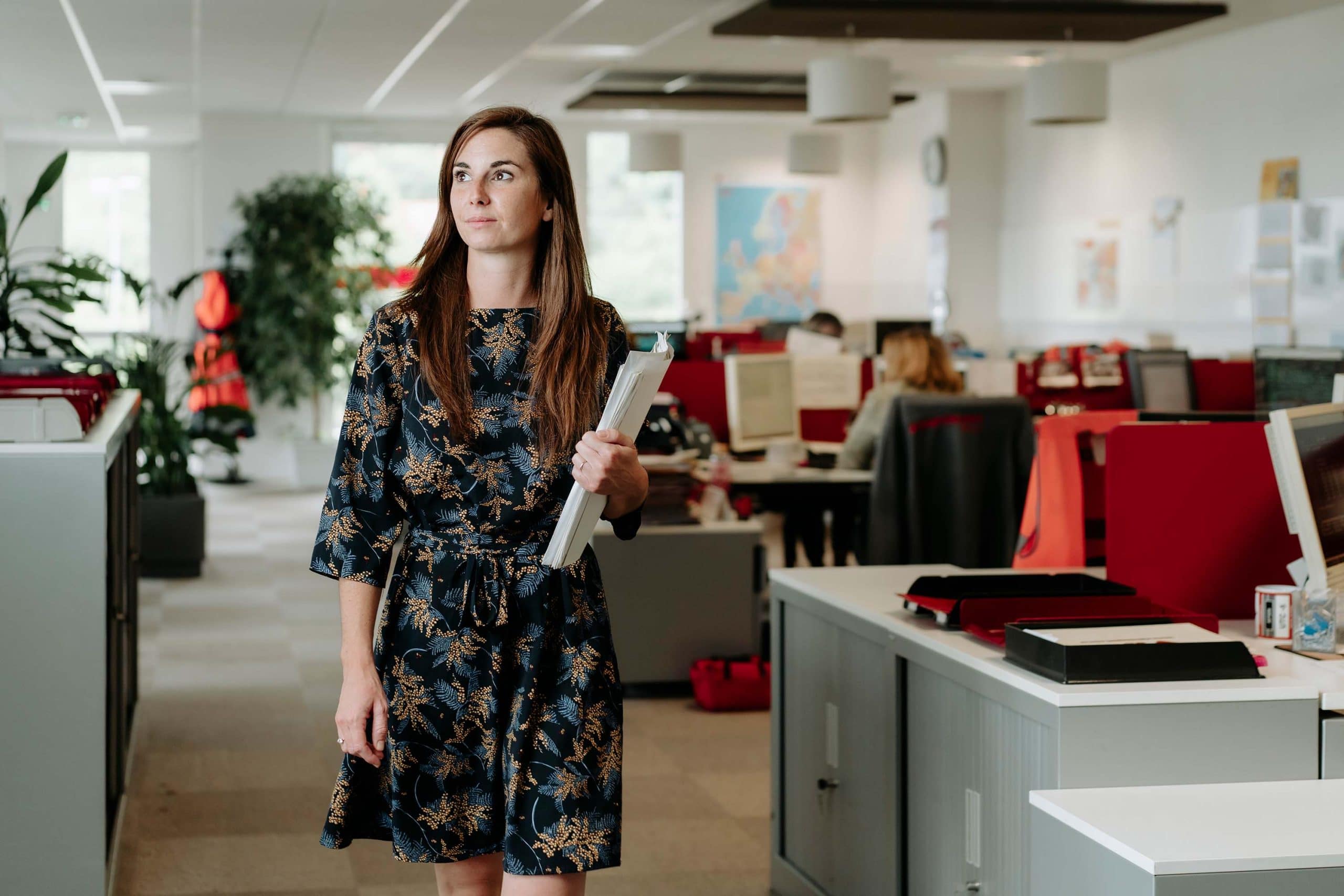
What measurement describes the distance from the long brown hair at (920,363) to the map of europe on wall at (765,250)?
801 cm

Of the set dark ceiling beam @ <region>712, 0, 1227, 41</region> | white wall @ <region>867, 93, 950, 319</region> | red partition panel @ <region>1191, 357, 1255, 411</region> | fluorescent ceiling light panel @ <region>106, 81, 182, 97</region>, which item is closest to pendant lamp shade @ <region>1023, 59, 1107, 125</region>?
dark ceiling beam @ <region>712, 0, 1227, 41</region>

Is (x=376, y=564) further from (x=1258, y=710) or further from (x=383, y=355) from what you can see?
(x=1258, y=710)

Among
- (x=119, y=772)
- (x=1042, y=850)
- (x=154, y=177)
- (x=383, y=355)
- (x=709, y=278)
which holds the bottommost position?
(x=119, y=772)

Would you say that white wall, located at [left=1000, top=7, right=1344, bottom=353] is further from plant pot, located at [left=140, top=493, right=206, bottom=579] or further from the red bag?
plant pot, located at [left=140, top=493, right=206, bottom=579]

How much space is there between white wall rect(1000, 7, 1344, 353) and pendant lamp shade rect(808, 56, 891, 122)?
2554 mm

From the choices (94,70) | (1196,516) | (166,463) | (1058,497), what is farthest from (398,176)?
(1196,516)

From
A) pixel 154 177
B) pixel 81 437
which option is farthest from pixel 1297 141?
pixel 154 177

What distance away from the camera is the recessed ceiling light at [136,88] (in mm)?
10867

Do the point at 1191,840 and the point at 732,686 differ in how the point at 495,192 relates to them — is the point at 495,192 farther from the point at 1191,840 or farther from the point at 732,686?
the point at 732,686

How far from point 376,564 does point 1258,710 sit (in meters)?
1.22

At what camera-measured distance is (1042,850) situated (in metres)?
1.75

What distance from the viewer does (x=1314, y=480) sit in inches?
92.7

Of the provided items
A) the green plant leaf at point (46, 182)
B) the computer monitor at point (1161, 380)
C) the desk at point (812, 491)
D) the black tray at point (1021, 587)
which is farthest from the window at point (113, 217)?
the black tray at point (1021, 587)

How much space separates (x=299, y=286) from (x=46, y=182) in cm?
755
